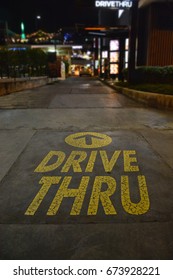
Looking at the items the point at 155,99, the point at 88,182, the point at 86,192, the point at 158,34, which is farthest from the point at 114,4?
the point at 86,192

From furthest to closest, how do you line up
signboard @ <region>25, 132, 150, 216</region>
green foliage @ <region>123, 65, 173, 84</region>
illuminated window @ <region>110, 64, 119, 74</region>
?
illuminated window @ <region>110, 64, 119, 74</region>, green foliage @ <region>123, 65, 173, 84</region>, signboard @ <region>25, 132, 150, 216</region>

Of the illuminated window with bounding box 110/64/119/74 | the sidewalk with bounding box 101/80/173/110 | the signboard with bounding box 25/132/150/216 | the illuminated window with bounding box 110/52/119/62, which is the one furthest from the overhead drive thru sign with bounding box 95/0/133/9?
the signboard with bounding box 25/132/150/216

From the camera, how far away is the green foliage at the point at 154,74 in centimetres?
1465

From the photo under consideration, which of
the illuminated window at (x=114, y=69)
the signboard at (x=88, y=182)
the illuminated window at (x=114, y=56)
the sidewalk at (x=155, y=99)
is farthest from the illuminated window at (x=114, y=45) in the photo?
the signboard at (x=88, y=182)

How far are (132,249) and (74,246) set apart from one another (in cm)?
62

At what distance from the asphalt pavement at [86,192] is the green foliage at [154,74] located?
768cm

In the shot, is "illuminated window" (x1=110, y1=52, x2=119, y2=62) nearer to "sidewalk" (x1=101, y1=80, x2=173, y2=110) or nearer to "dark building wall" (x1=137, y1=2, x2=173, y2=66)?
"dark building wall" (x1=137, y1=2, x2=173, y2=66)

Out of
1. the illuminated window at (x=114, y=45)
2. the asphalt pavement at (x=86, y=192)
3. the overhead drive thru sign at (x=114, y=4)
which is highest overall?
the overhead drive thru sign at (x=114, y=4)

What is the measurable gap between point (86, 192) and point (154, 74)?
12602mm

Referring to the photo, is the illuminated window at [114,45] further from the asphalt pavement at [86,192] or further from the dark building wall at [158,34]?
the asphalt pavement at [86,192]

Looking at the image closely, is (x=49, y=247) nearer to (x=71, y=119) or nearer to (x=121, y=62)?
(x=71, y=119)

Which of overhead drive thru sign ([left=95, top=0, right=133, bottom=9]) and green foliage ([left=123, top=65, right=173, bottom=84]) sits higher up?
overhead drive thru sign ([left=95, top=0, right=133, bottom=9])

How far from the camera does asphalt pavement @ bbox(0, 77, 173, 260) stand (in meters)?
2.80

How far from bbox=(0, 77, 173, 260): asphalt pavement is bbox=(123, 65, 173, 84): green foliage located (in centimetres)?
768
